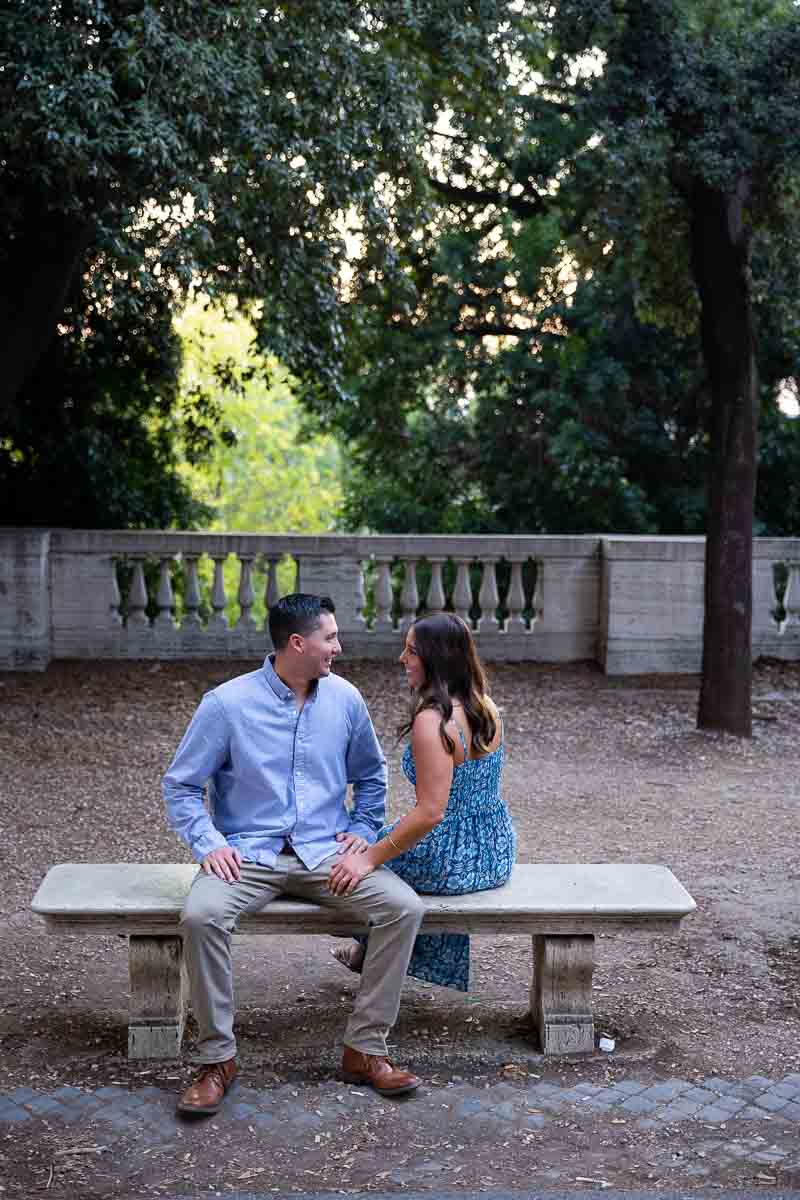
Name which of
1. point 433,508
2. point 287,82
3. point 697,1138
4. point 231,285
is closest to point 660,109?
point 287,82

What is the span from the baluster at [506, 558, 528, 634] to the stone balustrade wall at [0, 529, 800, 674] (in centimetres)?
2

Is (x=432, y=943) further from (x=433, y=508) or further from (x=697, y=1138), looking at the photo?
(x=433, y=508)

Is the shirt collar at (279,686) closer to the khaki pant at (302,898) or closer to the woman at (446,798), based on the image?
the woman at (446,798)

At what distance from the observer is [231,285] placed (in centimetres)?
1134

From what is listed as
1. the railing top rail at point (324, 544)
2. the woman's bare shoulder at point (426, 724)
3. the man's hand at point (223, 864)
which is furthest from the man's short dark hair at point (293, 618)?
the railing top rail at point (324, 544)

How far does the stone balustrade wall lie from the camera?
43.5ft

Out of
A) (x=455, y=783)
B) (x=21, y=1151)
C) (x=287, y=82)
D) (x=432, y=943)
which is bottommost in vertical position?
(x=21, y=1151)

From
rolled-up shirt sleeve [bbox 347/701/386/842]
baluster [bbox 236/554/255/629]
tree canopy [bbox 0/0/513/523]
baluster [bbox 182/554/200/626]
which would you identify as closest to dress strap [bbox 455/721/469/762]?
rolled-up shirt sleeve [bbox 347/701/386/842]

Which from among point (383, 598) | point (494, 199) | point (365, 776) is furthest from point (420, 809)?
point (494, 199)

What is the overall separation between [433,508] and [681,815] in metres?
10.7

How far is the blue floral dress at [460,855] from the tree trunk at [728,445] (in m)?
6.15

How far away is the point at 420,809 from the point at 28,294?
789 centimetres

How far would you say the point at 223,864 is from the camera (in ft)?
15.2

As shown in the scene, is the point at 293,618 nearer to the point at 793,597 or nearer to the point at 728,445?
the point at 728,445
